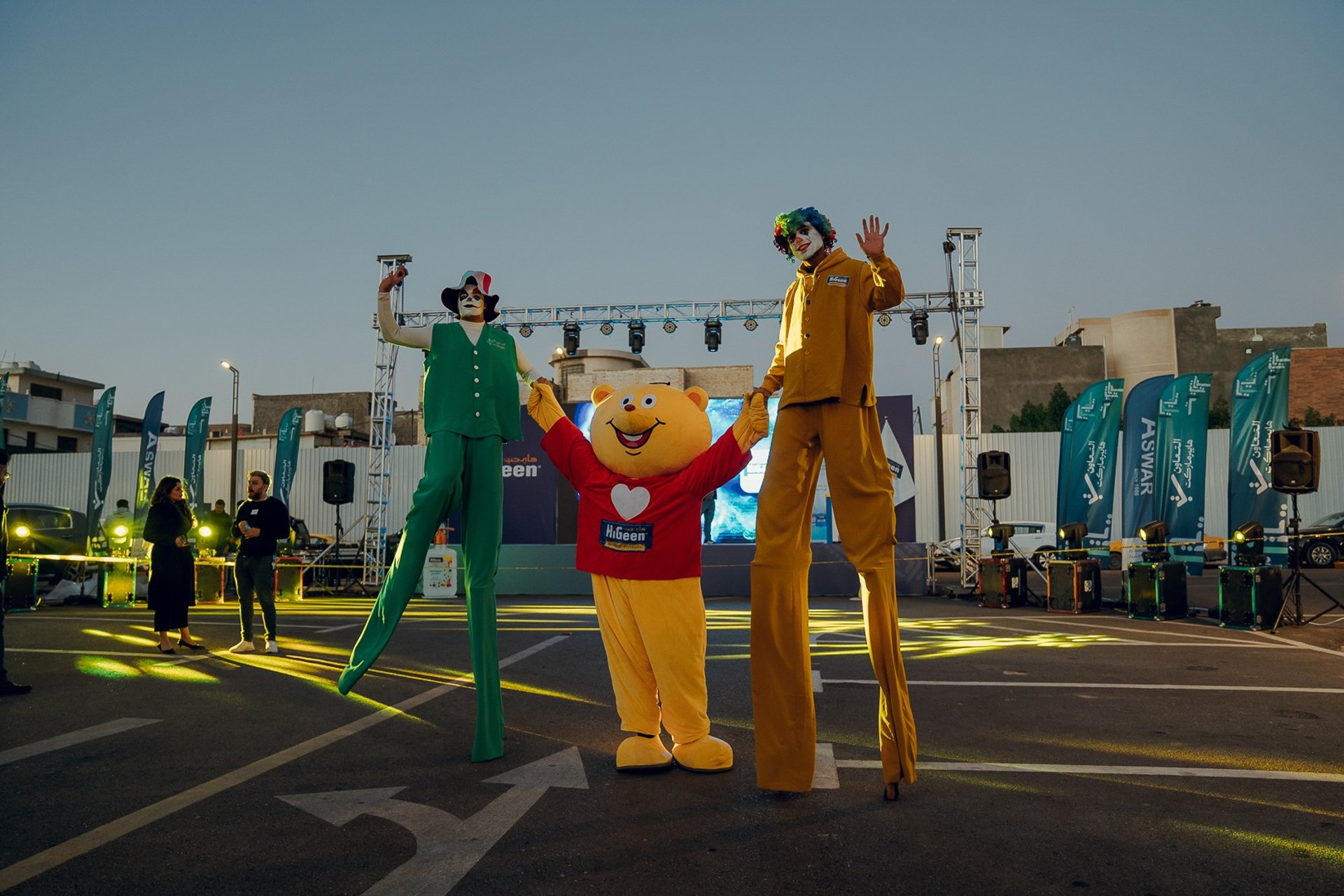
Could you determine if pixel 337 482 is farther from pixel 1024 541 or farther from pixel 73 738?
pixel 1024 541

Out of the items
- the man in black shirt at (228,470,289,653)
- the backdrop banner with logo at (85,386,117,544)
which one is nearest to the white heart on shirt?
the man in black shirt at (228,470,289,653)

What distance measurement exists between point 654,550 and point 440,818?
1.56 meters

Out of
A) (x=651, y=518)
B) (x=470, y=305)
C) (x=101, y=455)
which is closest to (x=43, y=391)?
(x=101, y=455)

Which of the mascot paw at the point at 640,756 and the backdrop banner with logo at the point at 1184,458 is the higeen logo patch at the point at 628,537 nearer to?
the mascot paw at the point at 640,756

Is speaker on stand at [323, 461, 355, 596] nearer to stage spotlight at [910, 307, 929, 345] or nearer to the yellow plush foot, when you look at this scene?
stage spotlight at [910, 307, 929, 345]

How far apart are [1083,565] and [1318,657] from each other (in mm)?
5787

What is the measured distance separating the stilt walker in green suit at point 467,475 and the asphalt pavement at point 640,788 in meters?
0.45

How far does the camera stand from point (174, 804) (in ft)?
11.7

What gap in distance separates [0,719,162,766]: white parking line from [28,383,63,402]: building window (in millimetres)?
51474

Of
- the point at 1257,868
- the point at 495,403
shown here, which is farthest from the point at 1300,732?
the point at 495,403

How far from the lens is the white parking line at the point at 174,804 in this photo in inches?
113

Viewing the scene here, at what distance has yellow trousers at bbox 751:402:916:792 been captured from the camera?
3736mm

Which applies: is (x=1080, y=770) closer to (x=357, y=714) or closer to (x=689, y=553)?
(x=689, y=553)

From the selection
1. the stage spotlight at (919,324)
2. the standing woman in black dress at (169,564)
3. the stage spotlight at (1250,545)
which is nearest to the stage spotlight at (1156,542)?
the stage spotlight at (1250,545)
